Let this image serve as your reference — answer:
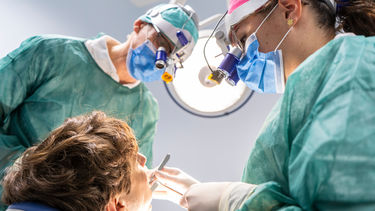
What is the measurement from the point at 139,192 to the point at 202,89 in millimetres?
744

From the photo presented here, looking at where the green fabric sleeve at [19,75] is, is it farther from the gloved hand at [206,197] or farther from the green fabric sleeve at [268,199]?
the green fabric sleeve at [268,199]

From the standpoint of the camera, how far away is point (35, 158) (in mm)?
1119

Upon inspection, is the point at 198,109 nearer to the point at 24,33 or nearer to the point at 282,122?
the point at 282,122

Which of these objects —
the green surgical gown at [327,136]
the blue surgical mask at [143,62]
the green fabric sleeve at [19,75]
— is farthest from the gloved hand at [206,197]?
the green fabric sleeve at [19,75]

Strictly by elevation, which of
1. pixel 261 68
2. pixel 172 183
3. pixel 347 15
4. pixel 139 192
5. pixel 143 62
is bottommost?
pixel 172 183

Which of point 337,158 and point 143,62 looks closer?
point 337,158

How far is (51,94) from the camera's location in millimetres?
1864

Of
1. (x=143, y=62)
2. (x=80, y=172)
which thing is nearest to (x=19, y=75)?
(x=143, y=62)

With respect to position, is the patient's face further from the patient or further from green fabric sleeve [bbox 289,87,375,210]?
green fabric sleeve [bbox 289,87,375,210]

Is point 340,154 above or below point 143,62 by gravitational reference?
above

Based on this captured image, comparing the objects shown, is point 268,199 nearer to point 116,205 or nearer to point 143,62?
point 116,205

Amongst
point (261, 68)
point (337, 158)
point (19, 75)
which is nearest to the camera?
point (337, 158)

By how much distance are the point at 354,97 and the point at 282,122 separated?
0.62 ft

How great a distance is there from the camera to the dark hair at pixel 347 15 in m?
1.15
